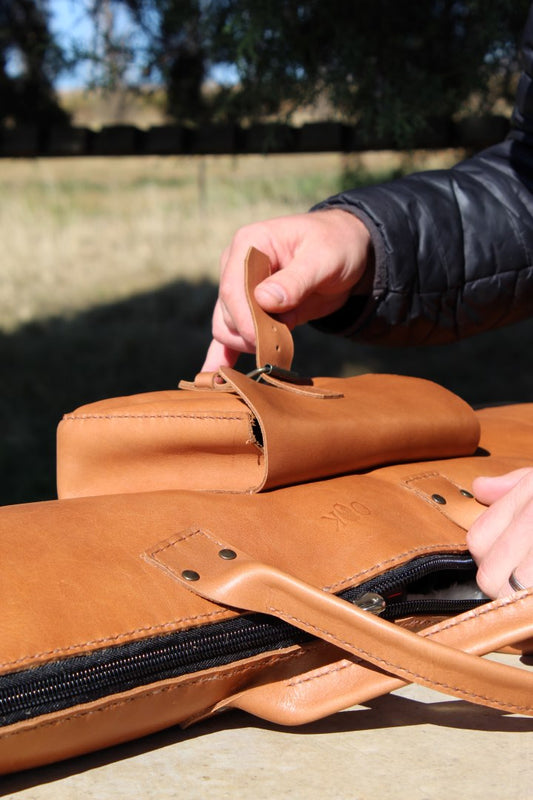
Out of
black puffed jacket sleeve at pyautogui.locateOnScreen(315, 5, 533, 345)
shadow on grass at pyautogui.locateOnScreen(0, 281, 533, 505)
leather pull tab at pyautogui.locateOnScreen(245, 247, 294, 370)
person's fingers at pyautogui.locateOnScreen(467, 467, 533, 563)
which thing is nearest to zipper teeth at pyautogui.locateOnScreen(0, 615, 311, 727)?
person's fingers at pyautogui.locateOnScreen(467, 467, 533, 563)

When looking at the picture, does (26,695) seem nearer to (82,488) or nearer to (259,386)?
(82,488)

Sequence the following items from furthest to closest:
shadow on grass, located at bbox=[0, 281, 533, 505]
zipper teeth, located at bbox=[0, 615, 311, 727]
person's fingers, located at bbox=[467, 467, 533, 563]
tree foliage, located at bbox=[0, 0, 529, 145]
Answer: shadow on grass, located at bbox=[0, 281, 533, 505] < tree foliage, located at bbox=[0, 0, 529, 145] < person's fingers, located at bbox=[467, 467, 533, 563] < zipper teeth, located at bbox=[0, 615, 311, 727]

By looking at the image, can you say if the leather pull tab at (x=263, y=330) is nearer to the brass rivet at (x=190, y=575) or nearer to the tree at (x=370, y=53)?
the brass rivet at (x=190, y=575)

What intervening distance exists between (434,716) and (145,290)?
576 cm

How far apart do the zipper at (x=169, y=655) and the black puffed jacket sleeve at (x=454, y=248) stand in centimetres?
75

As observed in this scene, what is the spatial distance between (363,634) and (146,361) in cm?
459

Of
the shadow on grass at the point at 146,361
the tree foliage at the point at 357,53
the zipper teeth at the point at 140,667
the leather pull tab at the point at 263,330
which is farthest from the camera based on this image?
the shadow on grass at the point at 146,361

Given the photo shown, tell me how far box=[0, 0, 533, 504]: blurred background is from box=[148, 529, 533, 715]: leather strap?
8.90 ft

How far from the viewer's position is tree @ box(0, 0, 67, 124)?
168 inches

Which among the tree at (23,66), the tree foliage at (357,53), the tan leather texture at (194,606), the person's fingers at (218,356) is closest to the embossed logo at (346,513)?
the tan leather texture at (194,606)

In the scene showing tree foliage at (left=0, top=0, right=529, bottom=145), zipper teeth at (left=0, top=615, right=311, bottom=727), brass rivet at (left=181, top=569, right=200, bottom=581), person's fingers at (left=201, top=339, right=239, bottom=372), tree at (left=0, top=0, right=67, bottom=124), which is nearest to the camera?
zipper teeth at (left=0, top=615, right=311, bottom=727)

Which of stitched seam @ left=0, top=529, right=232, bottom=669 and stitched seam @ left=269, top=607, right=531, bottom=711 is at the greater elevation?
stitched seam @ left=0, top=529, right=232, bottom=669

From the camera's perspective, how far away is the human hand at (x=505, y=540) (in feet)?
3.43

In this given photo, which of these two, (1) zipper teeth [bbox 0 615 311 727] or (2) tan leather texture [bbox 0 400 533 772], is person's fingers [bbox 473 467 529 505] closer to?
(2) tan leather texture [bbox 0 400 533 772]
